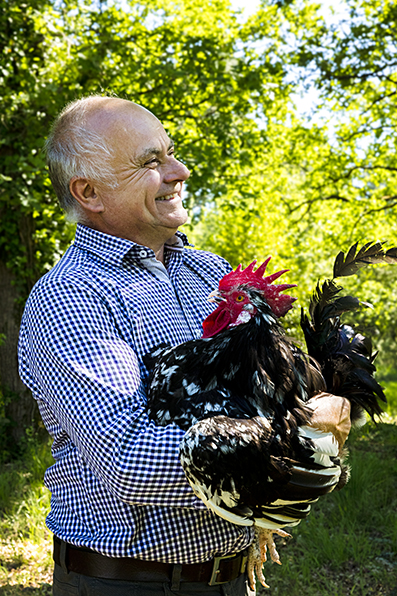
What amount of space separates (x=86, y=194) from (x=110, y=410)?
1088 mm

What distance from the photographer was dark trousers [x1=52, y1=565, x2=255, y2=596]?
1.72 metres

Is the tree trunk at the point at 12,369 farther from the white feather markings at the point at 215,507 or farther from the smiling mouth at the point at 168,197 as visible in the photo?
the white feather markings at the point at 215,507

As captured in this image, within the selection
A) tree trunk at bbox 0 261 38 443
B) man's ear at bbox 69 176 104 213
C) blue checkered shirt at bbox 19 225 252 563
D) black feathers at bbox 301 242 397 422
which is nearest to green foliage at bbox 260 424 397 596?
black feathers at bbox 301 242 397 422

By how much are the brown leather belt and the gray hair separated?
139cm

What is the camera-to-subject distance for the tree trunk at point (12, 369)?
7.25 metres

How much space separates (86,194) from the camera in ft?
7.28

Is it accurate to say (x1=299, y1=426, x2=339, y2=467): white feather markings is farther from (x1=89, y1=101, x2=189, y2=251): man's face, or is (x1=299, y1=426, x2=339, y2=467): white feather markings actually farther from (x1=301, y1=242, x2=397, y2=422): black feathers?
(x1=89, y1=101, x2=189, y2=251): man's face

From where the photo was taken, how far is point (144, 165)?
2195mm

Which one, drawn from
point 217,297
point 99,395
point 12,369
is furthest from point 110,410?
point 12,369

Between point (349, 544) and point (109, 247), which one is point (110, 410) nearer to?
point (109, 247)

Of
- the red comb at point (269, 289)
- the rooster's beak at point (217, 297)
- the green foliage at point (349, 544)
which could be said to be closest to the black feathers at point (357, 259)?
the red comb at point (269, 289)

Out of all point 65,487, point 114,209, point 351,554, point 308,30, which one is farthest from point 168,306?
point 308,30

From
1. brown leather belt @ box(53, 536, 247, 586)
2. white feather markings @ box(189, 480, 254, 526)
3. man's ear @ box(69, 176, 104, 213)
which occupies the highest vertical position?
man's ear @ box(69, 176, 104, 213)

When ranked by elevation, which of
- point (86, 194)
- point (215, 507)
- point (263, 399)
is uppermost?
point (86, 194)
